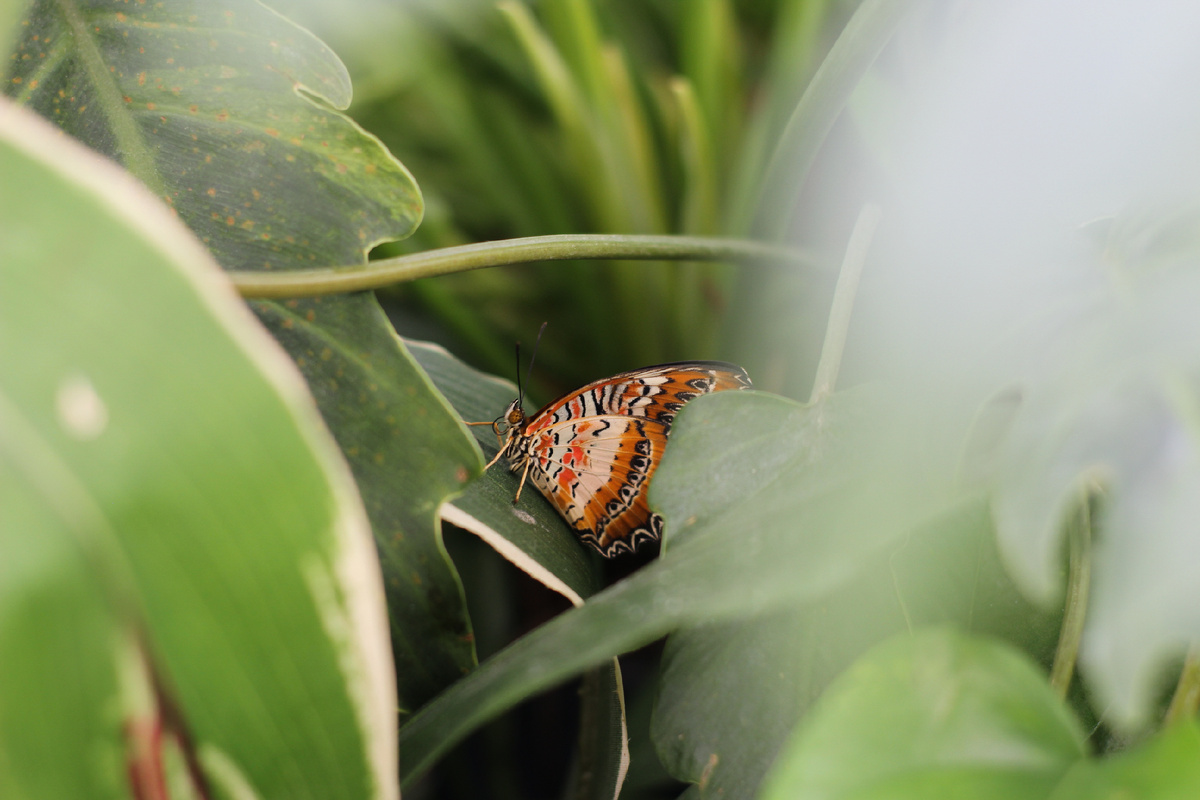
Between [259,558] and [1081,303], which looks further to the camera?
[1081,303]

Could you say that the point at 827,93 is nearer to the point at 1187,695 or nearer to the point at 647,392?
the point at 647,392

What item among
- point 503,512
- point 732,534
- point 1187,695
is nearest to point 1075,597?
point 1187,695

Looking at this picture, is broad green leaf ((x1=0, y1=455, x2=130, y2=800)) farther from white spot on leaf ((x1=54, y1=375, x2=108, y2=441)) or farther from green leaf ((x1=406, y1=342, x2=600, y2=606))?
green leaf ((x1=406, y1=342, x2=600, y2=606))

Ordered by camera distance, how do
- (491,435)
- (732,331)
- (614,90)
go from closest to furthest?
1. (491,435)
2. (732,331)
3. (614,90)

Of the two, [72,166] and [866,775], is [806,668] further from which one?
[72,166]

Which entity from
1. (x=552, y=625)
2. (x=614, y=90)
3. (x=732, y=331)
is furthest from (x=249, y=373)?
(x=614, y=90)

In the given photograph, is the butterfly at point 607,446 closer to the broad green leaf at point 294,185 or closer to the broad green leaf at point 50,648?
the broad green leaf at point 294,185
